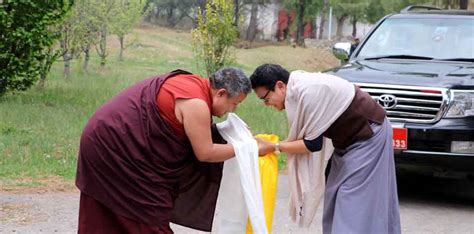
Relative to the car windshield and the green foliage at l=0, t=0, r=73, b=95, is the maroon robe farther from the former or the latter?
the green foliage at l=0, t=0, r=73, b=95

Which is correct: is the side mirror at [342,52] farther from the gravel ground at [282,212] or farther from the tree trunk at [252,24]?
the tree trunk at [252,24]

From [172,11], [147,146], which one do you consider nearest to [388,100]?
[147,146]

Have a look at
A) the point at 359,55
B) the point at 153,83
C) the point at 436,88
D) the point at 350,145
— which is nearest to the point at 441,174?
the point at 436,88

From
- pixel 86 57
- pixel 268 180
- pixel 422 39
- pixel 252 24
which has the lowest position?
pixel 252 24

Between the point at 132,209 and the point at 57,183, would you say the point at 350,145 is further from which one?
the point at 57,183

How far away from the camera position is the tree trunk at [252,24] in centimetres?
4938

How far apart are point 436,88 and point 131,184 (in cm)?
390

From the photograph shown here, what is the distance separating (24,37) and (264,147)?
9.02 metres

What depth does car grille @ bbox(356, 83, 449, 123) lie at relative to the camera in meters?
7.14

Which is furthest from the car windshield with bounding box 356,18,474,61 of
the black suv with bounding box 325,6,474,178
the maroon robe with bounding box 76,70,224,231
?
the maroon robe with bounding box 76,70,224,231

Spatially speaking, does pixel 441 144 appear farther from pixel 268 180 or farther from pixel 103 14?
pixel 103 14

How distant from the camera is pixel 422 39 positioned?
28.2 feet

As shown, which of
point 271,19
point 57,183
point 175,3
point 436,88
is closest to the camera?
point 436,88

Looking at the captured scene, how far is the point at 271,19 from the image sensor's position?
187ft
